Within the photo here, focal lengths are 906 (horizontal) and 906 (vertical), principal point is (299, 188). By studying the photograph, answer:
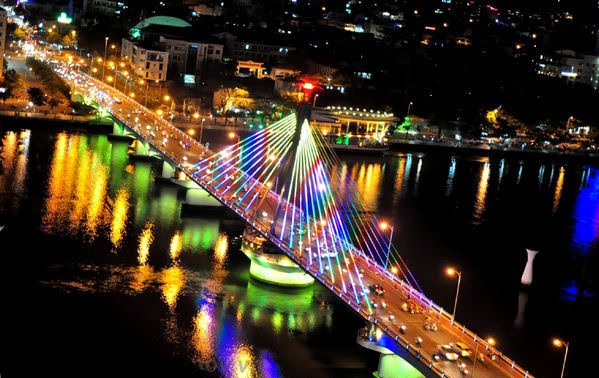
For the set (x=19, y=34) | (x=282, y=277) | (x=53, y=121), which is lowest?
(x=282, y=277)

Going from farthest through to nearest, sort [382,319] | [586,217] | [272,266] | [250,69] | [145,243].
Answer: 1. [250,69]
2. [586,217]
3. [145,243]
4. [272,266]
5. [382,319]

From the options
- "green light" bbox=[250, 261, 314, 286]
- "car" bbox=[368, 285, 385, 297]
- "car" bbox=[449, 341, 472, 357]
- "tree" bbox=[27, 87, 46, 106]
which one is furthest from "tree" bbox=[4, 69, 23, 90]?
"car" bbox=[449, 341, 472, 357]

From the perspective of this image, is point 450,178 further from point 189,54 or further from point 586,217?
point 189,54

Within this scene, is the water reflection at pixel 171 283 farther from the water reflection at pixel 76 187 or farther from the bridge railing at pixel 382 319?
the water reflection at pixel 76 187

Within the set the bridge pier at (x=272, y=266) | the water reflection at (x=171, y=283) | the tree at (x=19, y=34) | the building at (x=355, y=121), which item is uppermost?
the tree at (x=19, y=34)

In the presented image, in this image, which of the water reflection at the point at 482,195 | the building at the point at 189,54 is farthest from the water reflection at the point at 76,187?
the building at the point at 189,54

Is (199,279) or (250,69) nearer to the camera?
(199,279)

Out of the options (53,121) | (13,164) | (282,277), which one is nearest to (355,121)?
(53,121)
